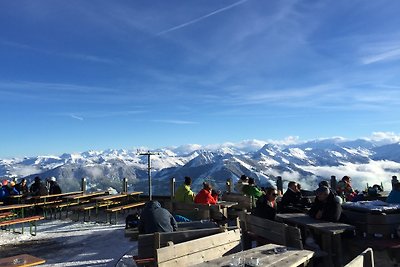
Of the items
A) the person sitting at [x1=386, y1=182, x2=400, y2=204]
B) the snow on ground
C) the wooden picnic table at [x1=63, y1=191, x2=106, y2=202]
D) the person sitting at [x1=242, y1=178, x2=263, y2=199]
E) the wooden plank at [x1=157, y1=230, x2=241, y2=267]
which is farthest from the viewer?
the wooden picnic table at [x1=63, y1=191, x2=106, y2=202]

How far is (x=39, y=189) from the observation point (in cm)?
1523

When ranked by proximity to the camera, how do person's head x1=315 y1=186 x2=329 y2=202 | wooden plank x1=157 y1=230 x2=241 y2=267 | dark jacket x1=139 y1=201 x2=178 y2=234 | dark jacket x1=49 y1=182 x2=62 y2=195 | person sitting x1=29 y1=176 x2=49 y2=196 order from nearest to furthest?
wooden plank x1=157 y1=230 x2=241 y2=267 → dark jacket x1=139 y1=201 x2=178 y2=234 → person's head x1=315 y1=186 x2=329 y2=202 → person sitting x1=29 y1=176 x2=49 y2=196 → dark jacket x1=49 y1=182 x2=62 y2=195

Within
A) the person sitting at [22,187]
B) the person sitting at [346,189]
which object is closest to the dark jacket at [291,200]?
the person sitting at [346,189]

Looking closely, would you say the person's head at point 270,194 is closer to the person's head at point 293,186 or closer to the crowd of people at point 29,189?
the person's head at point 293,186

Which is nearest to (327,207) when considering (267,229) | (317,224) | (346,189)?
(317,224)

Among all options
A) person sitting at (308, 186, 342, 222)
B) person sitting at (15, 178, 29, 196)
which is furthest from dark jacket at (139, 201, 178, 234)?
person sitting at (15, 178, 29, 196)

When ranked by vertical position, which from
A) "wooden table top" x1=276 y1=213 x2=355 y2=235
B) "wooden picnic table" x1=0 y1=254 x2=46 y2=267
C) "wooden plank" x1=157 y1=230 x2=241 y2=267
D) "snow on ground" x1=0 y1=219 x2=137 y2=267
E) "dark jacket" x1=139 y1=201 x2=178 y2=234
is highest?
"dark jacket" x1=139 y1=201 x2=178 y2=234

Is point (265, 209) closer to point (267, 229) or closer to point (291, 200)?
point (267, 229)

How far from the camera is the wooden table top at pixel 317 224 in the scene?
249 inches

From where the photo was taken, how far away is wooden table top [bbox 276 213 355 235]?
634cm

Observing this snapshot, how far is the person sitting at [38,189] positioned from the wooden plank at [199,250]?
10.9 m

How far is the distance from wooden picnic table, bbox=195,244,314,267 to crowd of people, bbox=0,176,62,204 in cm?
1211

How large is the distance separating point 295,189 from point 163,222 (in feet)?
14.0

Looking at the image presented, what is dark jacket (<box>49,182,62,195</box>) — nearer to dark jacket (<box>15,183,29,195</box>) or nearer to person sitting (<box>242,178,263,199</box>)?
dark jacket (<box>15,183,29,195</box>)
